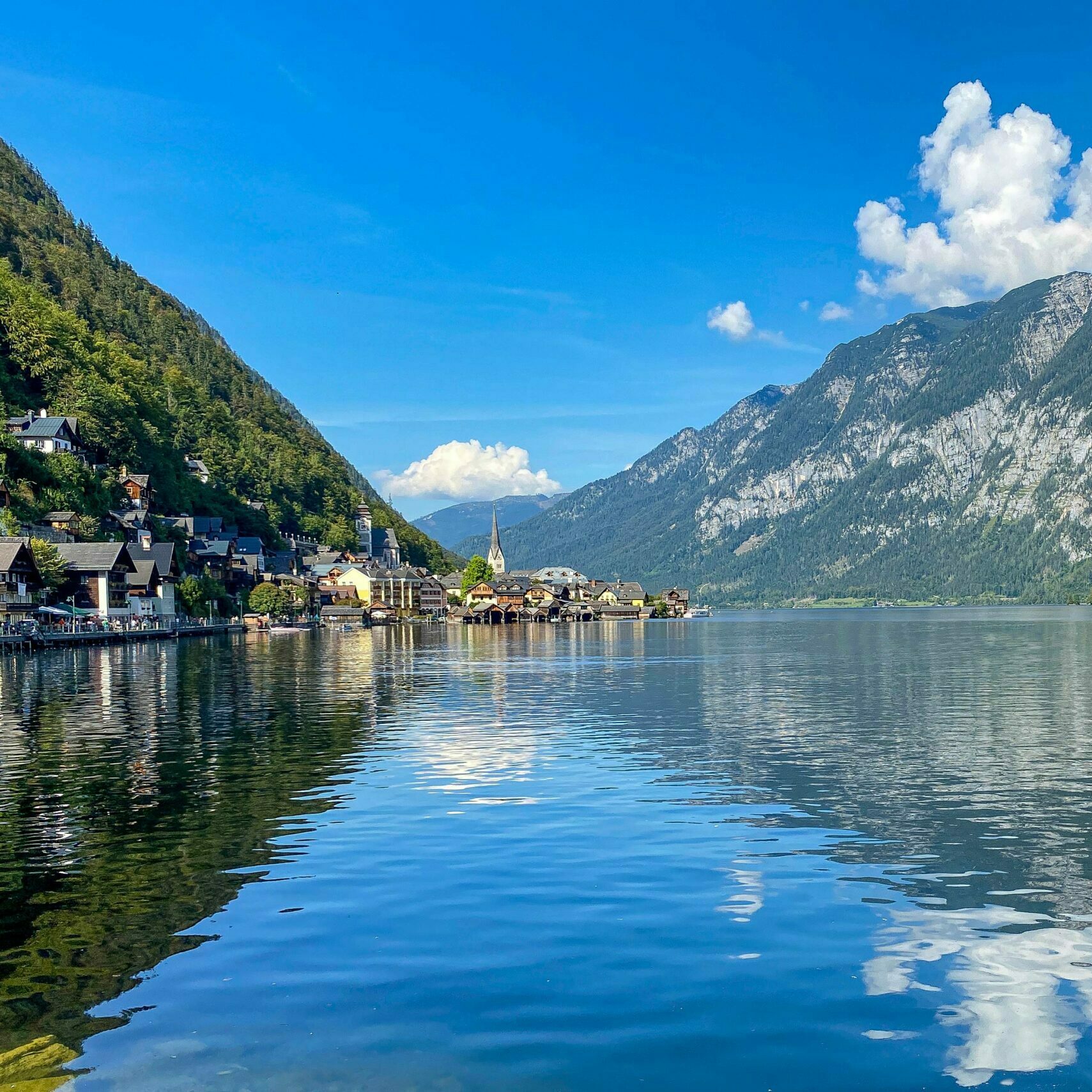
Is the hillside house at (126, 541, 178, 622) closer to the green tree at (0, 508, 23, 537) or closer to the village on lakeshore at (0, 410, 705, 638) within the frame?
the village on lakeshore at (0, 410, 705, 638)

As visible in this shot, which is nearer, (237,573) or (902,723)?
(902,723)

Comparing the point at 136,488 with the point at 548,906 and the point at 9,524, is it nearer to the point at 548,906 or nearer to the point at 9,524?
the point at 9,524

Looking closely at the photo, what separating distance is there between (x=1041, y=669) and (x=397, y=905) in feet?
215

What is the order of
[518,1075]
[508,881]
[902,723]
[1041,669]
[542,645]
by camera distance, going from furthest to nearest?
[542,645] → [1041,669] → [902,723] → [508,881] → [518,1075]

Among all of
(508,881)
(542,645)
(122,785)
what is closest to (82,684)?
(122,785)

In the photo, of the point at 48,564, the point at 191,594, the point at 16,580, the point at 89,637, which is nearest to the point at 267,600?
the point at 191,594

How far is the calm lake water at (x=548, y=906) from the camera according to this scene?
1166cm

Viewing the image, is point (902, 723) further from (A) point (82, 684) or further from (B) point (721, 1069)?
(A) point (82, 684)

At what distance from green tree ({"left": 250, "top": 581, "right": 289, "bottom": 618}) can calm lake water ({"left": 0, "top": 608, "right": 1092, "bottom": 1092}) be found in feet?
483

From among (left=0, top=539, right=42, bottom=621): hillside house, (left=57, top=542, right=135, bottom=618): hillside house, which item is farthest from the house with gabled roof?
(left=0, top=539, right=42, bottom=621): hillside house

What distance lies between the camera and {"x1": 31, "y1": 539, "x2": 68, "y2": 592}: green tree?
399 ft

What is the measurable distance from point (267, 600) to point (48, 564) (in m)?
66.7

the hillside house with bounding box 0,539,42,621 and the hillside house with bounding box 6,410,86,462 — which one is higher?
the hillside house with bounding box 6,410,86,462

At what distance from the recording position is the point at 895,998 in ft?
43.1
